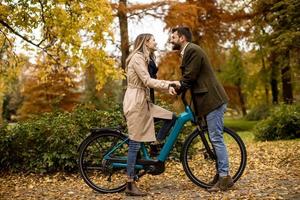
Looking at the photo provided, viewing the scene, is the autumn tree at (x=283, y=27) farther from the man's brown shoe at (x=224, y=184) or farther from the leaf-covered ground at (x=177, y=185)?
the man's brown shoe at (x=224, y=184)

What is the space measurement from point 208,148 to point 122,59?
12.5 m

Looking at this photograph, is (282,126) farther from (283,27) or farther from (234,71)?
(234,71)

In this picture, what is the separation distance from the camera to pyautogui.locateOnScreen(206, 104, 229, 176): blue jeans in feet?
17.8

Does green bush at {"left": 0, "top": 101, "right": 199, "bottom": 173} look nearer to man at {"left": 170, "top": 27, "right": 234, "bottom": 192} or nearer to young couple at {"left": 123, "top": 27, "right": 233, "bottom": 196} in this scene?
young couple at {"left": 123, "top": 27, "right": 233, "bottom": 196}

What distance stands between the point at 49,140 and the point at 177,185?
243 centimetres

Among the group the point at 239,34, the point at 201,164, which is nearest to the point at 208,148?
the point at 201,164

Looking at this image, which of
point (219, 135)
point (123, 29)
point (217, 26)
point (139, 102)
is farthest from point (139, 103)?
point (217, 26)

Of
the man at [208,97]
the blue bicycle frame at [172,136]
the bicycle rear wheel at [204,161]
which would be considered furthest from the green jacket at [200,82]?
the bicycle rear wheel at [204,161]

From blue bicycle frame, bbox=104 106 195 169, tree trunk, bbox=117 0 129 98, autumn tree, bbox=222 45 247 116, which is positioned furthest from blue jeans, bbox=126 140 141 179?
autumn tree, bbox=222 45 247 116

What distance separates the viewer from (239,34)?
2289 centimetres

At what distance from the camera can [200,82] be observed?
17.9 ft

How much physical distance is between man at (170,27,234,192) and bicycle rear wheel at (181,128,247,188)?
0.67ft

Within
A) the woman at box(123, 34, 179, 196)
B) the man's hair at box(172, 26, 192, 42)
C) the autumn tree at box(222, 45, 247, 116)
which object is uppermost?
the autumn tree at box(222, 45, 247, 116)

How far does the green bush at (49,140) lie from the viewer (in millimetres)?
7324
